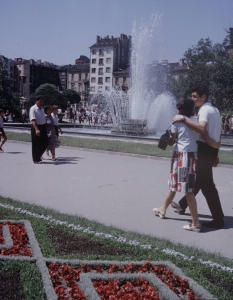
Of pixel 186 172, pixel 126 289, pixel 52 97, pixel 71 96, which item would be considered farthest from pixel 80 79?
pixel 126 289

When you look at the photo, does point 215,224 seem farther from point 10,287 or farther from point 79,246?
point 10,287

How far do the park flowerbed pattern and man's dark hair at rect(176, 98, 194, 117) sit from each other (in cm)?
212

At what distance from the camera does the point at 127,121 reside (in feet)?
74.7

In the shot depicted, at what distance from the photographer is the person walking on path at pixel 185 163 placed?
469cm

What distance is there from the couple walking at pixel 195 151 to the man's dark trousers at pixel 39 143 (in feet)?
19.4

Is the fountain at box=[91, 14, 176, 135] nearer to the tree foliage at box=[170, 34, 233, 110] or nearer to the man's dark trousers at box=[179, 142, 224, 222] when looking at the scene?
the tree foliage at box=[170, 34, 233, 110]

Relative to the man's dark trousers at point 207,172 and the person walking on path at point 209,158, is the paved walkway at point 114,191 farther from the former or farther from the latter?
the man's dark trousers at point 207,172

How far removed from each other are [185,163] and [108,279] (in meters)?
2.02

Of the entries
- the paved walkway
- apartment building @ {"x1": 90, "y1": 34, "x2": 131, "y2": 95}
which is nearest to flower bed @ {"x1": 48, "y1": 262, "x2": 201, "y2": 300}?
the paved walkway

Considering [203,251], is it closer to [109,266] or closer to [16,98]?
[109,266]

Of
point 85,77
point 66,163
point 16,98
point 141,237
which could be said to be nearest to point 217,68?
point 16,98

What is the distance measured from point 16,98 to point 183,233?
36.8 metres

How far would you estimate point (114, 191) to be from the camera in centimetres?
691

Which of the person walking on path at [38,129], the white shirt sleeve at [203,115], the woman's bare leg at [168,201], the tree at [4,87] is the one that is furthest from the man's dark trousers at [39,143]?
the tree at [4,87]
